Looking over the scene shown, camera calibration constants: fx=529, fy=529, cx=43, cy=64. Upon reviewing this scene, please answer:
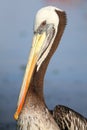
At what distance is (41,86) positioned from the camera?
285cm

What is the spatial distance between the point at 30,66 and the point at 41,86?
0.12 meters

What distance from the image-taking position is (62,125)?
291 centimetres

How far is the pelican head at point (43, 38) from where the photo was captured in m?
2.82

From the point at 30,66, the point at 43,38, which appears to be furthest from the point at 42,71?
the point at 43,38

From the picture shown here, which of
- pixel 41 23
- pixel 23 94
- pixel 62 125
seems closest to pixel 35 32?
pixel 41 23

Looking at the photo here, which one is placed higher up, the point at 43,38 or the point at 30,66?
the point at 43,38

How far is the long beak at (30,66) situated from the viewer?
2.79 meters

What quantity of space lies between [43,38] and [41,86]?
0.27m

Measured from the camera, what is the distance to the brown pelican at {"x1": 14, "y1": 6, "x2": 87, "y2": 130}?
9.15 feet

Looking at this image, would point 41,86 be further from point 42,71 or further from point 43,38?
point 43,38

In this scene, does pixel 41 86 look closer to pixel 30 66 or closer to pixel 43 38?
pixel 30 66

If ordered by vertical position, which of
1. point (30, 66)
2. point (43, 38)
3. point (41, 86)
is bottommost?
point (41, 86)

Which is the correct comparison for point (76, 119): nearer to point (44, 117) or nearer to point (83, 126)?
point (83, 126)

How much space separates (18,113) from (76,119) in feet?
1.20
